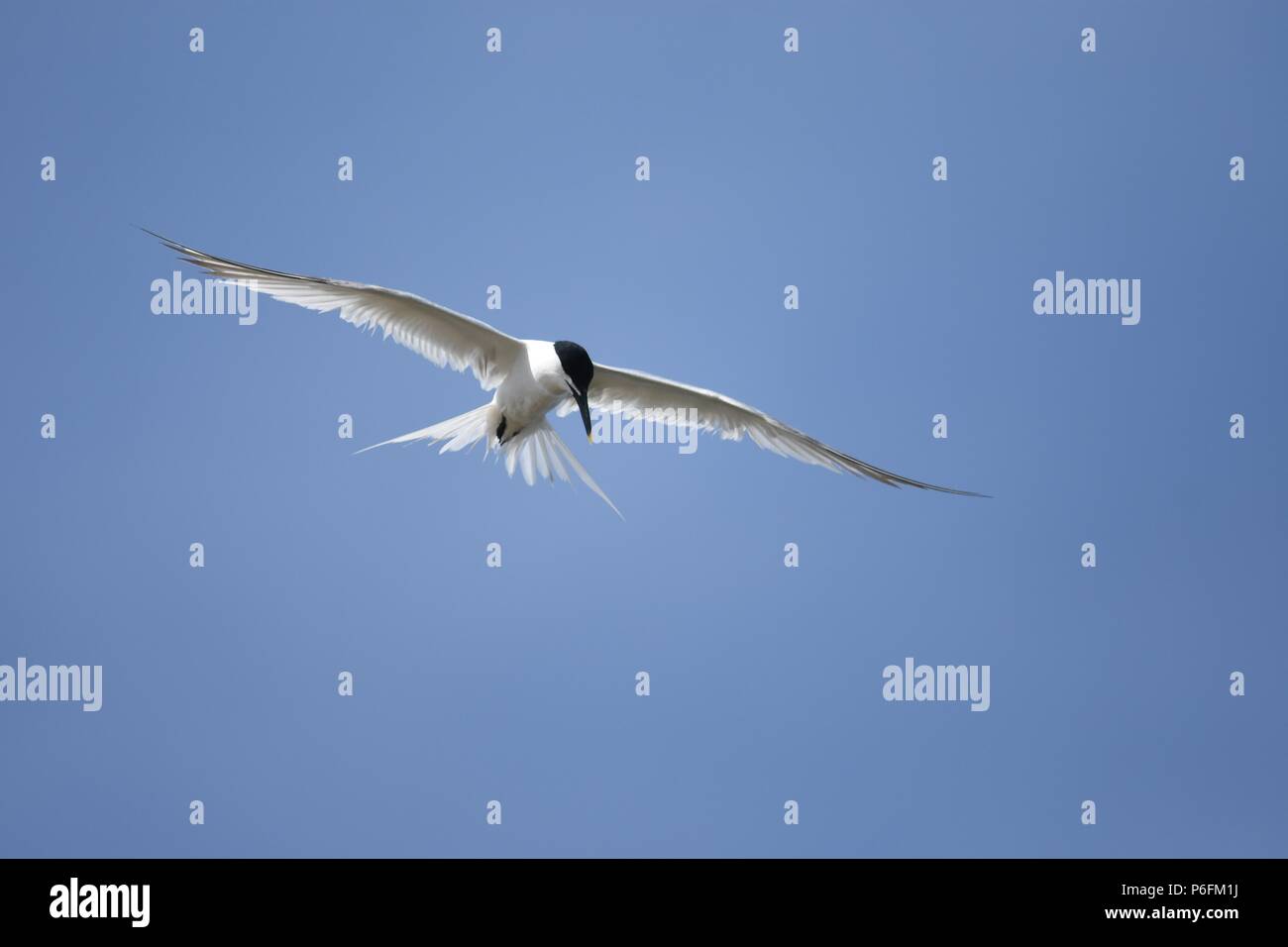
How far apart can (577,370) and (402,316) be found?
1437mm

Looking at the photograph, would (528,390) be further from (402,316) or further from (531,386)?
(402,316)

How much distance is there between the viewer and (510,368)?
446 inches

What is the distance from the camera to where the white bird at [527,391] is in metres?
10.5

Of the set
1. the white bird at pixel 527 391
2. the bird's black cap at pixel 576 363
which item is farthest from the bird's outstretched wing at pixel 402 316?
the bird's black cap at pixel 576 363

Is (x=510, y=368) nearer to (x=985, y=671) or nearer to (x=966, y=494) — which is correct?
(x=966, y=494)

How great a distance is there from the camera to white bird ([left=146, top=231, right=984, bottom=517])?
10508 mm

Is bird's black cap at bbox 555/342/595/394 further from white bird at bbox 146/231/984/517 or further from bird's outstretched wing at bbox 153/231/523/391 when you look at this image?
bird's outstretched wing at bbox 153/231/523/391

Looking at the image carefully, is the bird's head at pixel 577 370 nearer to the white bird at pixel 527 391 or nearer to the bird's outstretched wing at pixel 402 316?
the white bird at pixel 527 391

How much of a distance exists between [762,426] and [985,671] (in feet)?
19.8

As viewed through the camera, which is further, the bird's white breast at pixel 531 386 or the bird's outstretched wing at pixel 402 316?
the bird's white breast at pixel 531 386

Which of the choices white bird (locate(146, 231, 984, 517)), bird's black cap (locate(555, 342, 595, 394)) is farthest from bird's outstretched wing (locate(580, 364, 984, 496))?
bird's black cap (locate(555, 342, 595, 394))

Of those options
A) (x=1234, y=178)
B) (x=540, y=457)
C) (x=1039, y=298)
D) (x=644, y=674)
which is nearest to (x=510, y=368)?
(x=540, y=457)
